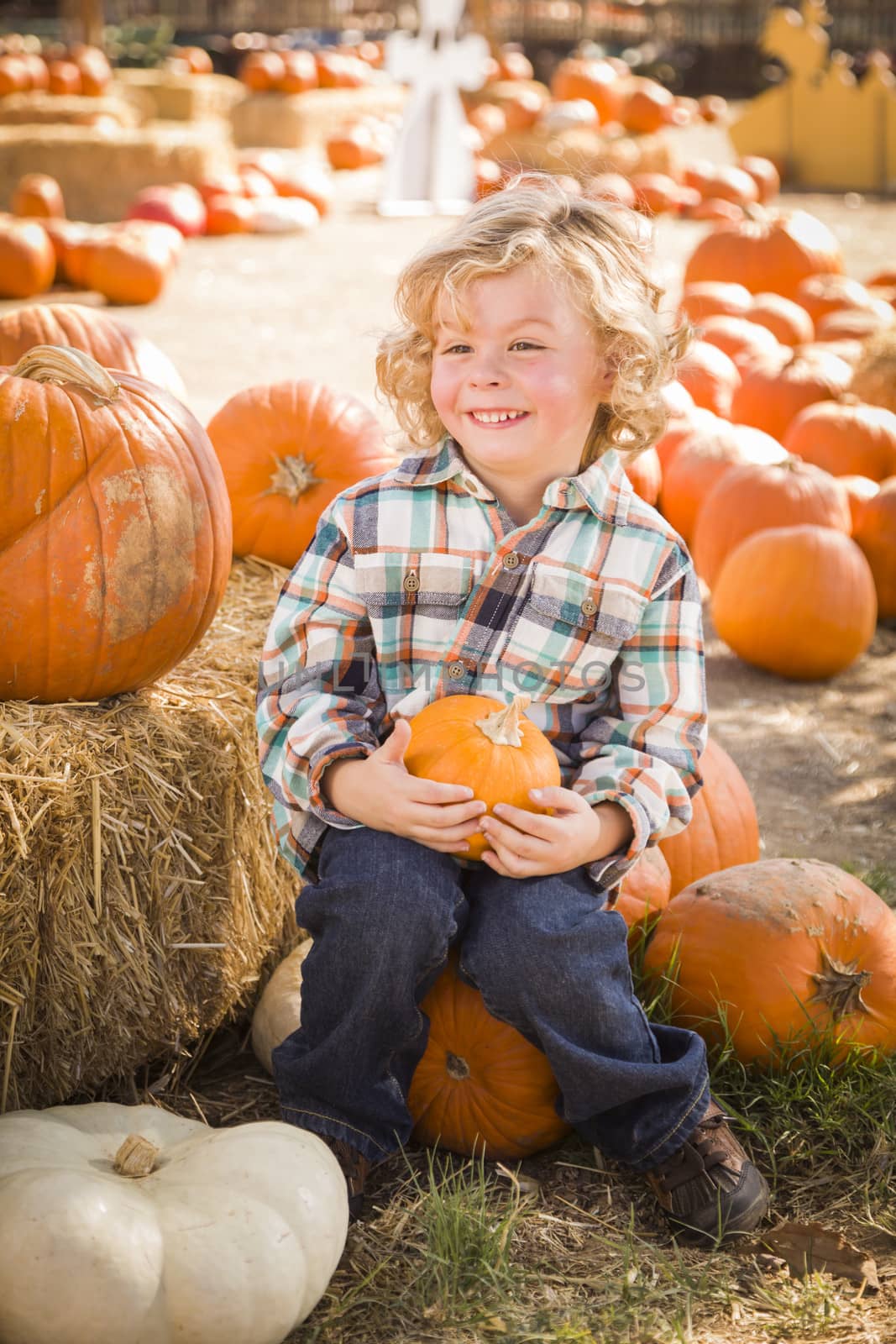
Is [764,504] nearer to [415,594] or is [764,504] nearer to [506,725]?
[415,594]

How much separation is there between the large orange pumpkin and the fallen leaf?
40 centimetres

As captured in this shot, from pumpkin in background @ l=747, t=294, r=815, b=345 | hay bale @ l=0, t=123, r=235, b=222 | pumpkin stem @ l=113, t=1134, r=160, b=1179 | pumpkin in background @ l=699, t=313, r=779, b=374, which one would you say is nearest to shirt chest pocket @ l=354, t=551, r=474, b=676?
pumpkin stem @ l=113, t=1134, r=160, b=1179

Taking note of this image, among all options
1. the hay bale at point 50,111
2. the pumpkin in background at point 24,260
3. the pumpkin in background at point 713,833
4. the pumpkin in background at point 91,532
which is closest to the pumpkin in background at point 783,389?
the pumpkin in background at point 713,833

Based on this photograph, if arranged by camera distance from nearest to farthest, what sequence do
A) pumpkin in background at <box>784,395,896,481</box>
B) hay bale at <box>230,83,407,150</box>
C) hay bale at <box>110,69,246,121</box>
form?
pumpkin in background at <box>784,395,896,481</box> → hay bale at <box>110,69,246,121</box> → hay bale at <box>230,83,407,150</box>

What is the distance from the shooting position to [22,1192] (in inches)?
71.7

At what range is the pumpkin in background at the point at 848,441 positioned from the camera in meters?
5.64

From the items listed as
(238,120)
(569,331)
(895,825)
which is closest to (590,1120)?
(569,331)

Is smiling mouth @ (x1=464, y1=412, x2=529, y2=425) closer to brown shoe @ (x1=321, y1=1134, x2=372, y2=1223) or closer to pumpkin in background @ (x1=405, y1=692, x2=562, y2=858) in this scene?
pumpkin in background @ (x1=405, y1=692, x2=562, y2=858)

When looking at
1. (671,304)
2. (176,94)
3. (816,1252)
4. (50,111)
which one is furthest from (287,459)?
(176,94)

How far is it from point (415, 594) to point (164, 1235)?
1.11 metres

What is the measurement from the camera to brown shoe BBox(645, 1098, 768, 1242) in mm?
2195

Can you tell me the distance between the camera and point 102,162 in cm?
1268

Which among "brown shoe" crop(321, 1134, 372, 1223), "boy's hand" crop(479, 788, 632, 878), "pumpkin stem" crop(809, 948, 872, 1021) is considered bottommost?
"brown shoe" crop(321, 1134, 372, 1223)

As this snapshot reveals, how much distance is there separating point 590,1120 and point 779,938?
55cm
